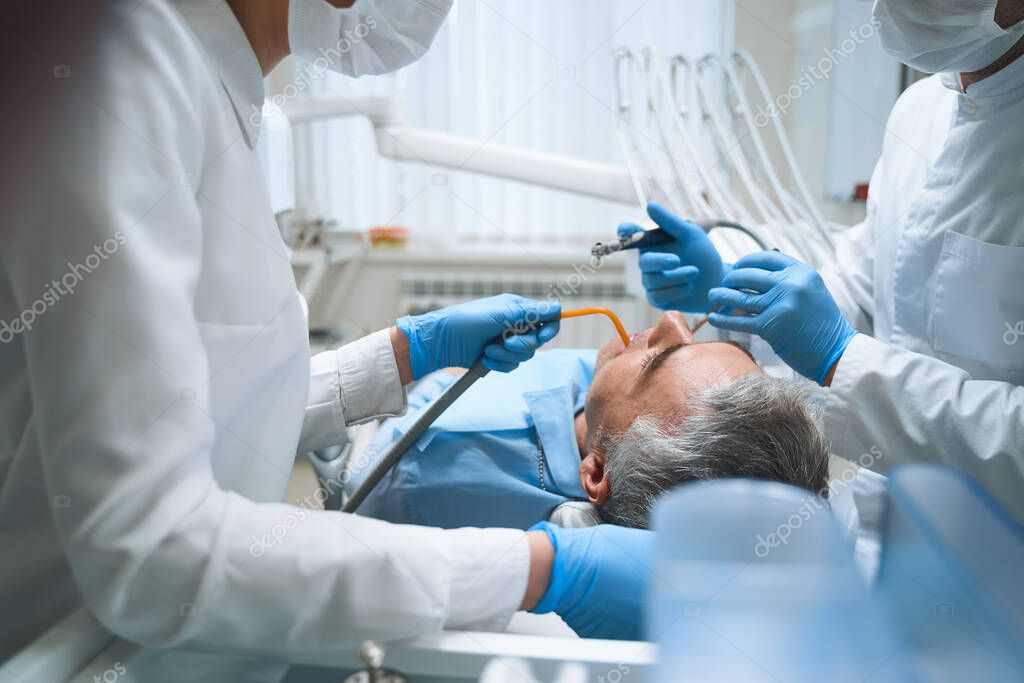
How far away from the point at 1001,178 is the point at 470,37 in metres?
2.30

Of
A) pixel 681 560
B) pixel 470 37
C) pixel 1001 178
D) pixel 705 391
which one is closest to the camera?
pixel 681 560

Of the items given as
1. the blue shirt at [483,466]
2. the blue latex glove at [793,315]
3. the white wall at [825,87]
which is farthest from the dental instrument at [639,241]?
the white wall at [825,87]

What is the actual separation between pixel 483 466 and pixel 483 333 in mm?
247

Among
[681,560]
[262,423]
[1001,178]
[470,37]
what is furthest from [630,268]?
[470,37]

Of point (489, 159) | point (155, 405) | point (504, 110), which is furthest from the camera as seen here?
point (504, 110)

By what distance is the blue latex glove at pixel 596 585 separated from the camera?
0.83m

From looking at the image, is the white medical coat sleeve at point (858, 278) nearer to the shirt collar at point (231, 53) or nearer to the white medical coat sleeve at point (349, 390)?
the white medical coat sleeve at point (349, 390)

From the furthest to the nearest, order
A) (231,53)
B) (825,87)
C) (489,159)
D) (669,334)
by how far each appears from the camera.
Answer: (825,87) < (489,159) < (669,334) < (231,53)

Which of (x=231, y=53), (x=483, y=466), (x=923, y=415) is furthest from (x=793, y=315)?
(x=231, y=53)

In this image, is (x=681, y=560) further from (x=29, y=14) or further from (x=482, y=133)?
(x=482, y=133)

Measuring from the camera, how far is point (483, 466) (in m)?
1.30

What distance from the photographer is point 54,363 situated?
0.63m

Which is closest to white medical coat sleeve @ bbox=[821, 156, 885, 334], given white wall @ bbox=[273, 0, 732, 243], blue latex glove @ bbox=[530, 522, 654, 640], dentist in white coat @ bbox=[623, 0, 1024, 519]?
dentist in white coat @ bbox=[623, 0, 1024, 519]

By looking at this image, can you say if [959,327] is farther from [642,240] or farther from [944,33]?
[642,240]
